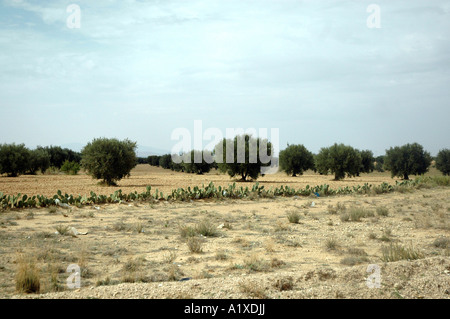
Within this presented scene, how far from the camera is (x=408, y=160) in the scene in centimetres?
5556

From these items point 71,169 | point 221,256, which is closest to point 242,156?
point 71,169

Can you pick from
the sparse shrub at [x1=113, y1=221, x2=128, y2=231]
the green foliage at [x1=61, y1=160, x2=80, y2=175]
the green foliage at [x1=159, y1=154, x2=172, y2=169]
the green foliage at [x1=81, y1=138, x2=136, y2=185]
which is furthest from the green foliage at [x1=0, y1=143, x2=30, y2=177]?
the green foliage at [x1=159, y1=154, x2=172, y2=169]

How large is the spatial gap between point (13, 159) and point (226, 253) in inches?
1678

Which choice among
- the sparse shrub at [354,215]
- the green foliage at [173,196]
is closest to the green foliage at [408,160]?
the green foliage at [173,196]

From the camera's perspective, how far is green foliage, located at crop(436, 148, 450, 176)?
67950 millimetres

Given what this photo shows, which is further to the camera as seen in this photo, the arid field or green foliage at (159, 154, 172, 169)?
green foliage at (159, 154, 172, 169)

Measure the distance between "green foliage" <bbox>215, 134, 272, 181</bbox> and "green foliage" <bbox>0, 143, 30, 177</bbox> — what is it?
74.8ft

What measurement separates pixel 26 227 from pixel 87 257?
4.90 m

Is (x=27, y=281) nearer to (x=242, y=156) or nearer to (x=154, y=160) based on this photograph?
(x=242, y=156)

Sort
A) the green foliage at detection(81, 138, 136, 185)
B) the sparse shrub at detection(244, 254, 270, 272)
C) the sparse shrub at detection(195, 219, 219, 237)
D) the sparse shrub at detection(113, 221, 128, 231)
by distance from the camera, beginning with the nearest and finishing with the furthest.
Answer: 1. the sparse shrub at detection(244, 254, 270, 272)
2. the sparse shrub at detection(195, 219, 219, 237)
3. the sparse shrub at detection(113, 221, 128, 231)
4. the green foliage at detection(81, 138, 136, 185)

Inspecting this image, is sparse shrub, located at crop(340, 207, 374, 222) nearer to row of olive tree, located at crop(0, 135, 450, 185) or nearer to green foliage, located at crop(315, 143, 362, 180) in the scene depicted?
row of olive tree, located at crop(0, 135, 450, 185)

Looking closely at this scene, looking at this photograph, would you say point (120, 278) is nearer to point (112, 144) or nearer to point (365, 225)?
point (365, 225)
